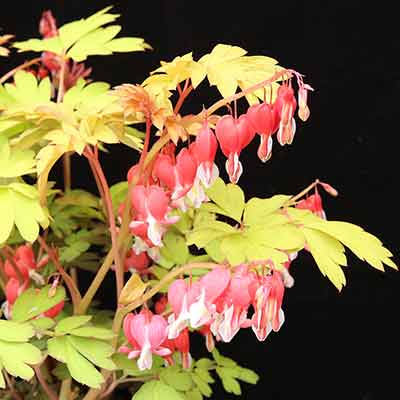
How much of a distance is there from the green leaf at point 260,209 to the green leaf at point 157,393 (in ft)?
0.96

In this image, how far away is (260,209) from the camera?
1303mm

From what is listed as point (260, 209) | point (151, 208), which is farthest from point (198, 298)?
point (260, 209)

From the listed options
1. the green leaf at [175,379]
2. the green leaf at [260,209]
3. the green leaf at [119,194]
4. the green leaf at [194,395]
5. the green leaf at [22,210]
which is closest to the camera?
the green leaf at [22,210]

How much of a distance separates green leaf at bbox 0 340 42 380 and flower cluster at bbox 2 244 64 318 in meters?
0.21

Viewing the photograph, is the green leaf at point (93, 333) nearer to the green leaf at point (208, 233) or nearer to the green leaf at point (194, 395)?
the green leaf at point (208, 233)

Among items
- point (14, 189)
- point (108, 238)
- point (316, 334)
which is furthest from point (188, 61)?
point (316, 334)

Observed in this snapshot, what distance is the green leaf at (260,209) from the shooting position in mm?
1277

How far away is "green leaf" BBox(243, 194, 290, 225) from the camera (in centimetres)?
128

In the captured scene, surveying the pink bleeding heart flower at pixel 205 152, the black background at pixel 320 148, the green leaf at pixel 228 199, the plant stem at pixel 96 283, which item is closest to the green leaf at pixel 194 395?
the plant stem at pixel 96 283

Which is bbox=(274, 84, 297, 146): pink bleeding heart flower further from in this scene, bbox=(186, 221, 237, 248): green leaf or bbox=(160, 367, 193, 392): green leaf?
bbox=(160, 367, 193, 392): green leaf

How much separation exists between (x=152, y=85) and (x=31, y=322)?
0.41 metres

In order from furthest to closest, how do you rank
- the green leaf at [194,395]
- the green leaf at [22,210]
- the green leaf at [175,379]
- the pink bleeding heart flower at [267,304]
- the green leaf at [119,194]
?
the green leaf at [119,194], the green leaf at [194,395], the green leaf at [175,379], the green leaf at [22,210], the pink bleeding heart flower at [267,304]

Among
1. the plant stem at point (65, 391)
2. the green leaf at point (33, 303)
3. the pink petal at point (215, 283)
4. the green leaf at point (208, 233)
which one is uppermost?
the pink petal at point (215, 283)

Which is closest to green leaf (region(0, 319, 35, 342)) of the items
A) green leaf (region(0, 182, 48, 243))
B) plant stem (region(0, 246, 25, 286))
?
green leaf (region(0, 182, 48, 243))
